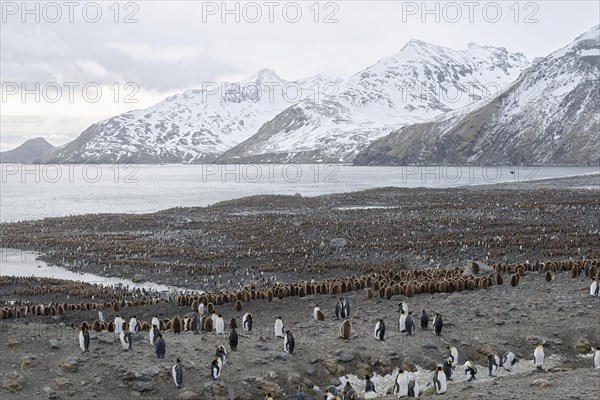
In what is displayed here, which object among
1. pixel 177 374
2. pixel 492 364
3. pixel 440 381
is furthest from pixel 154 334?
pixel 492 364

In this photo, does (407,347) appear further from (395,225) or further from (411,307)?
(395,225)

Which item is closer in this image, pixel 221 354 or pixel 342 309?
pixel 221 354

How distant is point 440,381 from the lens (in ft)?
45.8

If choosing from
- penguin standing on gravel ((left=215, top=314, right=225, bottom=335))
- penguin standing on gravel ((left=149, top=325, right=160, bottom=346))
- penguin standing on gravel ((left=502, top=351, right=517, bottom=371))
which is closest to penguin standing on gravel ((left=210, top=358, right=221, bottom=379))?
penguin standing on gravel ((left=149, top=325, right=160, bottom=346))

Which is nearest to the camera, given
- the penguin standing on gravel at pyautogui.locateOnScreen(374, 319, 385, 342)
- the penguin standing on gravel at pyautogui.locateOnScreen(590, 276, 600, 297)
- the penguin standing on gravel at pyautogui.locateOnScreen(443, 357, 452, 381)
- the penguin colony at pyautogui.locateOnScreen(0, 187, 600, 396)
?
the penguin standing on gravel at pyautogui.locateOnScreen(443, 357, 452, 381)

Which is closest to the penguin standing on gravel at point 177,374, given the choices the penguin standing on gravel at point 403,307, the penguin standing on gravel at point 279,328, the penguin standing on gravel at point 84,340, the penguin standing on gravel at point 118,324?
the penguin standing on gravel at point 84,340

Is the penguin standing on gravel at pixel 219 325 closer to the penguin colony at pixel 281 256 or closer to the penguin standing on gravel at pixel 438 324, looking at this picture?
the penguin colony at pixel 281 256

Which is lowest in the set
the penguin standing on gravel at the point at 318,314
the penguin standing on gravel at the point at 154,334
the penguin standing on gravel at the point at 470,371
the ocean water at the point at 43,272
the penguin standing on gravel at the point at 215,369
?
the ocean water at the point at 43,272

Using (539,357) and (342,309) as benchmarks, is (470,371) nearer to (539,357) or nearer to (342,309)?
(539,357)

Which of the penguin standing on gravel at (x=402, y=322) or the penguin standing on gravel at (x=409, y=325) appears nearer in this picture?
the penguin standing on gravel at (x=409, y=325)

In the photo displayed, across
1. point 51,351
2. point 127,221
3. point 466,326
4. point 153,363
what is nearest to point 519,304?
point 466,326

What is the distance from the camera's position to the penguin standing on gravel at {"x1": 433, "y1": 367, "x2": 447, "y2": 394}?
45.6ft

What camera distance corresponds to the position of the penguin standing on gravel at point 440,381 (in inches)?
547

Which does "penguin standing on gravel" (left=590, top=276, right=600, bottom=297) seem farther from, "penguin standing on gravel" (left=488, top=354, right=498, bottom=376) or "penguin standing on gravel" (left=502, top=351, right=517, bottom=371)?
"penguin standing on gravel" (left=488, top=354, right=498, bottom=376)
